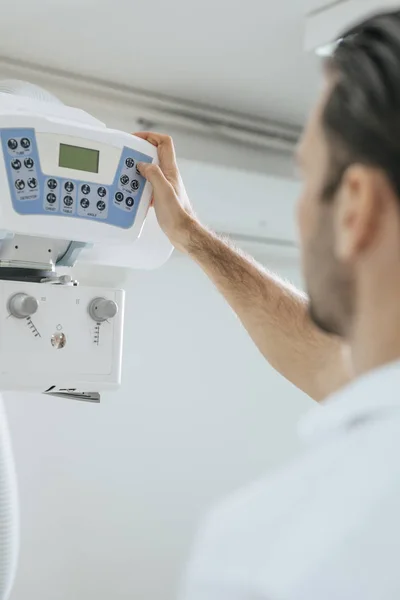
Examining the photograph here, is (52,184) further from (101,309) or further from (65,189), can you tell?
(101,309)

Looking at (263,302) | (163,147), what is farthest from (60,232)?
(263,302)

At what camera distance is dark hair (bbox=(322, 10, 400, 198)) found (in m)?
0.82

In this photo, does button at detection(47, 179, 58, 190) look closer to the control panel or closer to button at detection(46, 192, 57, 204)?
Result: button at detection(46, 192, 57, 204)

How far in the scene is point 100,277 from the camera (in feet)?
9.10

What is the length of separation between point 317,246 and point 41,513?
198cm

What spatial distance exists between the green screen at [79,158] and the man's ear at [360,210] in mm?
682

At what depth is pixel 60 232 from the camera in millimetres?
1396

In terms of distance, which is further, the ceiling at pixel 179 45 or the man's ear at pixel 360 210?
the ceiling at pixel 179 45

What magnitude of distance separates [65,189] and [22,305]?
0.21m

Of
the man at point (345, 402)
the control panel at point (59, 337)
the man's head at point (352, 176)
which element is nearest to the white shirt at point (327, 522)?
the man at point (345, 402)

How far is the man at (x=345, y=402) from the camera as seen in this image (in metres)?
0.69

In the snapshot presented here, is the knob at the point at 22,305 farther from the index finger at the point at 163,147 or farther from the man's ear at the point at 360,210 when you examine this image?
the man's ear at the point at 360,210

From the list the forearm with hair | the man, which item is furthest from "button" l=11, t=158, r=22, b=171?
the man

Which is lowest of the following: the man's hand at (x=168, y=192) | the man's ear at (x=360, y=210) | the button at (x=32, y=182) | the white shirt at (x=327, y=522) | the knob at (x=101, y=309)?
the knob at (x=101, y=309)
